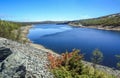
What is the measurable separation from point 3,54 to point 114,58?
47297 millimetres

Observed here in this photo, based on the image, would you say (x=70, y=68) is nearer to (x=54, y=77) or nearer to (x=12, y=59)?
(x=54, y=77)

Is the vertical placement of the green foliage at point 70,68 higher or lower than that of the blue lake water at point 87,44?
higher

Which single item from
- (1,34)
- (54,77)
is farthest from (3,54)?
(1,34)

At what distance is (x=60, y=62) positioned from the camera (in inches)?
1061

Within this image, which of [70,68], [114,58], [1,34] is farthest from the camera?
[1,34]

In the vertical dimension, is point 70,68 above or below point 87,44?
above

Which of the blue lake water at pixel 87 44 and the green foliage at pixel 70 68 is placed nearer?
the green foliage at pixel 70 68

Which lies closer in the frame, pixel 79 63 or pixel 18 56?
pixel 18 56

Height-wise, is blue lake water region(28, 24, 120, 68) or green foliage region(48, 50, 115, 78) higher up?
green foliage region(48, 50, 115, 78)

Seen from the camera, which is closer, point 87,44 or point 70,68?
point 70,68

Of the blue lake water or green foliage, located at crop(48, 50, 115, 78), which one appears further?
the blue lake water

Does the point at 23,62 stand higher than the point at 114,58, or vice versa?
the point at 23,62

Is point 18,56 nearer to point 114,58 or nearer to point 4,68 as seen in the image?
point 4,68

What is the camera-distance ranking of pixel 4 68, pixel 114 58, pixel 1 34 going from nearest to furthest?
pixel 4 68 < pixel 114 58 < pixel 1 34
